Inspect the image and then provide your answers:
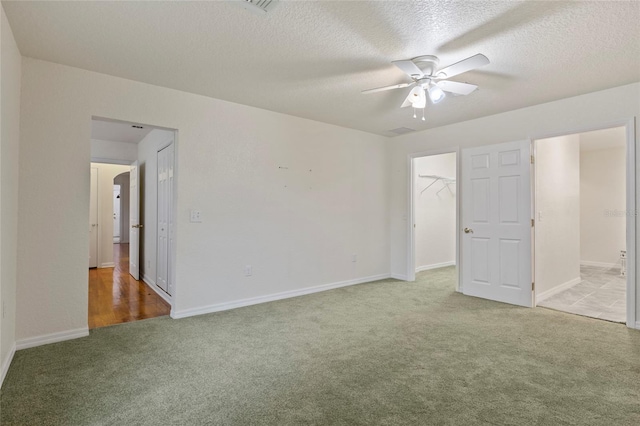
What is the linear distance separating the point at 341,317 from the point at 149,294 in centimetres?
290

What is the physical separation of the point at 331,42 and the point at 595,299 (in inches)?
190

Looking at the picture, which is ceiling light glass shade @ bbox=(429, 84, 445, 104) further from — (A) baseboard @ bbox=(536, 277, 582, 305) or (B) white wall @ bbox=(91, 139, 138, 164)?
(B) white wall @ bbox=(91, 139, 138, 164)

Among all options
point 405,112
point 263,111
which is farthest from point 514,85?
point 263,111

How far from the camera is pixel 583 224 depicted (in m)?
7.37

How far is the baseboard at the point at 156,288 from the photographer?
423cm

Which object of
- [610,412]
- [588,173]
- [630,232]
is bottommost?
[610,412]

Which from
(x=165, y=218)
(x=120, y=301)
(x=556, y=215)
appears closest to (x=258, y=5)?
(x=165, y=218)

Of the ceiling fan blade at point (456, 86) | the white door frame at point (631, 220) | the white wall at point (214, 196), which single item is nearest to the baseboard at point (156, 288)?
the white wall at point (214, 196)

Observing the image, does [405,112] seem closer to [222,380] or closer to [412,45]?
[412,45]

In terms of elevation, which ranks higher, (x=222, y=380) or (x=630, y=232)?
(x=630, y=232)

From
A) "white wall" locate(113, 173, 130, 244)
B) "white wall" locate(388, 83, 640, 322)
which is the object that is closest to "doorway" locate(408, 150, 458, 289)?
"white wall" locate(388, 83, 640, 322)

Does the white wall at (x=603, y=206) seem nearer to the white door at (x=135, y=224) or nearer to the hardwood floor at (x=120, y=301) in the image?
the hardwood floor at (x=120, y=301)

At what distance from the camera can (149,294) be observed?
15.2 feet

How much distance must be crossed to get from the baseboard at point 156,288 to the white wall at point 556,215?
190 inches
